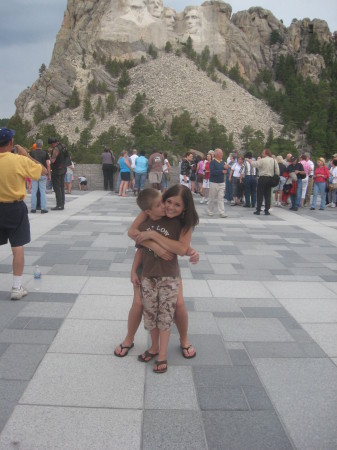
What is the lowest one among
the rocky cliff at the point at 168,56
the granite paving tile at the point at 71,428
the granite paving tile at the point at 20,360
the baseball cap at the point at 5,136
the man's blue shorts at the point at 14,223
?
the granite paving tile at the point at 71,428

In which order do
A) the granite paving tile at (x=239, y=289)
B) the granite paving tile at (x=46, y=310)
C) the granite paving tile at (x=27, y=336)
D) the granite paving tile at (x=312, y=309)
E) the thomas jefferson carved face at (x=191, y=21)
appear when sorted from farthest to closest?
the thomas jefferson carved face at (x=191, y=21), the granite paving tile at (x=239, y=289), the granite paving tile at (x=312, y=309), the granite paving tile at (x=46, y=310), the granite paving tile at (x=27, y=336)

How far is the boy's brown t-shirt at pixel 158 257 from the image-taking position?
342 centimetres

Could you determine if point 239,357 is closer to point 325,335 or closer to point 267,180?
point 325,335

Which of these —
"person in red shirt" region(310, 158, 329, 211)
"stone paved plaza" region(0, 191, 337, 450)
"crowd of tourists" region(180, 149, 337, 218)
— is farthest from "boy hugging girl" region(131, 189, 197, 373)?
"person in red shirt" region(310, 158, 329, 211)

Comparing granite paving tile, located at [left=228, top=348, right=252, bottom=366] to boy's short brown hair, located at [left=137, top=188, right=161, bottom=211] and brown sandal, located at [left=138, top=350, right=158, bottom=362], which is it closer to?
brown sandal, located at [left=138, top=350, right=158, bottom=362]

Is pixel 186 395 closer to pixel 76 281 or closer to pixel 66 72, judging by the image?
pixel 76 281

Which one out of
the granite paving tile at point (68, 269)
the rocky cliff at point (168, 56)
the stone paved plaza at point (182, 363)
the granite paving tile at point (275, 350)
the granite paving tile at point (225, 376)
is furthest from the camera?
the rocky cliff at point (168, 56)

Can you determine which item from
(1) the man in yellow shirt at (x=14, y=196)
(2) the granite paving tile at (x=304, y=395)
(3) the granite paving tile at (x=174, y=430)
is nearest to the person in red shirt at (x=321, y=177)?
(1) the man in yellow shirt at (x=14, y=196)

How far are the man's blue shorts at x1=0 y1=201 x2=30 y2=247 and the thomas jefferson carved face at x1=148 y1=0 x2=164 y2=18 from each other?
342 feet

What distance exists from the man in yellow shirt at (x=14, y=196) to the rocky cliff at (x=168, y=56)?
77.0 metres

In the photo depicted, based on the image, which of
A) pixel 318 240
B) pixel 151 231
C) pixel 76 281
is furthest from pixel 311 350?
pixel 318 240

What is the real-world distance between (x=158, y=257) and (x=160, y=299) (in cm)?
31

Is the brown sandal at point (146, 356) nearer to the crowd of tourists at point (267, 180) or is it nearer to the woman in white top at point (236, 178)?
the crowd of tourists at point (267, 180)

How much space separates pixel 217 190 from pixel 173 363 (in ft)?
28.8
